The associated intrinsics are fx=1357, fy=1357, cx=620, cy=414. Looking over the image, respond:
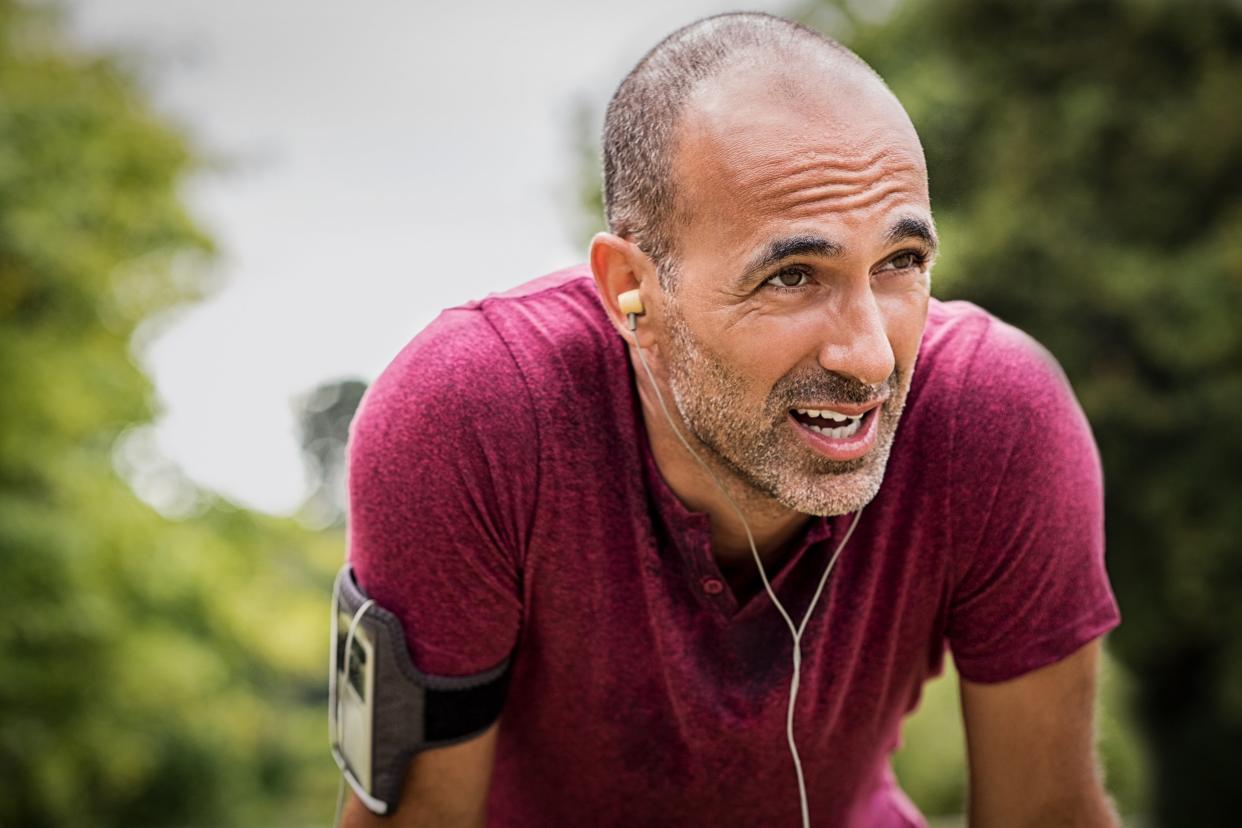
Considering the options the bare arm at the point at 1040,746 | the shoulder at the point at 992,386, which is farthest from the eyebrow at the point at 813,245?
the bare arm at the point at 1040,746

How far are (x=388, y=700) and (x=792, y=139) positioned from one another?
865mm

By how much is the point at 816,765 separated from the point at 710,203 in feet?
2.65

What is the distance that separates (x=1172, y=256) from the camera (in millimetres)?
9727

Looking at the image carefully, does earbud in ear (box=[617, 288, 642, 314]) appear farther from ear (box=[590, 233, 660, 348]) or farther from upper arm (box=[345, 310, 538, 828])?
upper arm (box=[345, 310, 538, 828])

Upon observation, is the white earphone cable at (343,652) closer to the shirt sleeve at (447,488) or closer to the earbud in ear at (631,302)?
the shirt sleeve at (447,488)

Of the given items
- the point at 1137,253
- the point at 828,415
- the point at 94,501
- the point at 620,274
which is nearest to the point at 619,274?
the point at 620,274

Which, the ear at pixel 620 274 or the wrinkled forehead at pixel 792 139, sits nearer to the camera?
the wrinkled forehead at pixel 792 139

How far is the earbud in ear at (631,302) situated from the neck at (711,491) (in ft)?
0.28

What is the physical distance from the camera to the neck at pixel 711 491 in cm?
173

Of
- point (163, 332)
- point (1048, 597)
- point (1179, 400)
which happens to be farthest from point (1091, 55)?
point (1048, 597)

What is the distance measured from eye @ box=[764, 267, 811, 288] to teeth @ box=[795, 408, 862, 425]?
148 millimetres

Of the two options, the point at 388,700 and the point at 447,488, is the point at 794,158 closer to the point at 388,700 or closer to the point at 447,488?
the point at 447,488

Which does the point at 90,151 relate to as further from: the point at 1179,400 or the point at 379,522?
the point at 1179,400

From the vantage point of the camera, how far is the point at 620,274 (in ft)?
5.68
